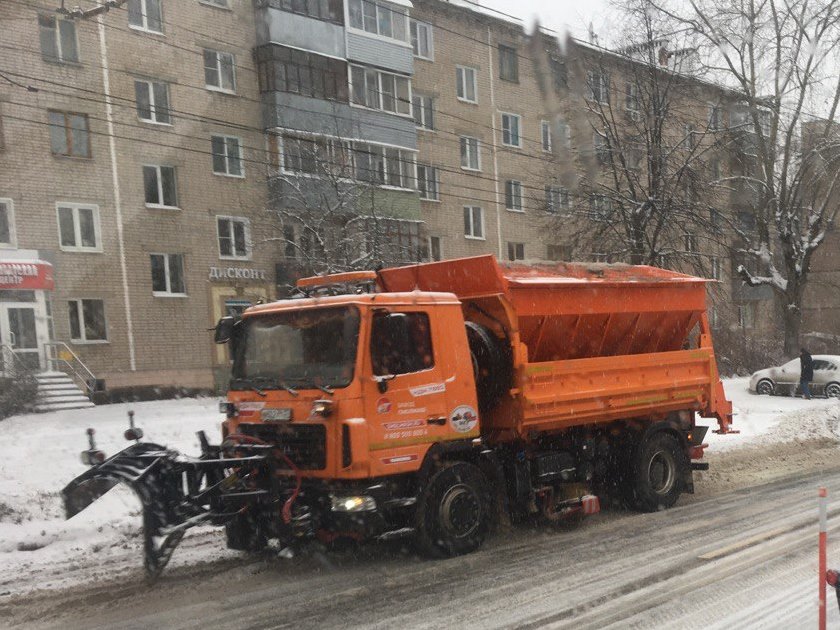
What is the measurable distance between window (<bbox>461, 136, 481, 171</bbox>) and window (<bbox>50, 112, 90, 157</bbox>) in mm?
15434

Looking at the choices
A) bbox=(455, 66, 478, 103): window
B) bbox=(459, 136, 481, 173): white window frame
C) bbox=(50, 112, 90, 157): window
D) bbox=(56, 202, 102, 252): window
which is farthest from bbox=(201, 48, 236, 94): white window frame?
bbox=(459, 136, 481, 173): white window frame

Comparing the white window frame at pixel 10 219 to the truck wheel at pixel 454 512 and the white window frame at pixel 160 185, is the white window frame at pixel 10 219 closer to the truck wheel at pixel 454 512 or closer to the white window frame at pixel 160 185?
the white window frame at pixel 160 185

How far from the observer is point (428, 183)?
3266cm

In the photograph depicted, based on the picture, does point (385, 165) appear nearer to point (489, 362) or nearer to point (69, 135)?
point (69, 135)

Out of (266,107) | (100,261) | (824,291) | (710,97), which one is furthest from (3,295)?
(824,291)

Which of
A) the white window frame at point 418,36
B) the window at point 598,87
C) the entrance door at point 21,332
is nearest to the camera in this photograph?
the window at point 598,87

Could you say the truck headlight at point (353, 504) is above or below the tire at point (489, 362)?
below

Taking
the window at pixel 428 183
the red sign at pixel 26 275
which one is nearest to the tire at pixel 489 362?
the red sign at pixel 26 275

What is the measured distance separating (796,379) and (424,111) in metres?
17.0

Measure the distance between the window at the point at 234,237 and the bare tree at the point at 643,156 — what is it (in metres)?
11.1

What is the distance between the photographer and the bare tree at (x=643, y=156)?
21.5 metres

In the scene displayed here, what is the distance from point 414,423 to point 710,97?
25.2 m

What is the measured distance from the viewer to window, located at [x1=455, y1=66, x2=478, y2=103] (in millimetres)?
33997

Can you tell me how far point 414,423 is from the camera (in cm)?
725
